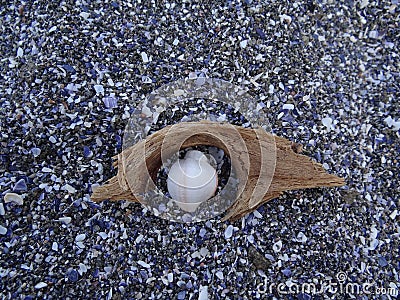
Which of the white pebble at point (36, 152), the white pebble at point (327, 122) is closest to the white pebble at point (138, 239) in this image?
the white pebble at point (36, 152)

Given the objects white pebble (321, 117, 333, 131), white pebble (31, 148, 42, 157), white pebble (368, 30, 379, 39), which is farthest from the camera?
white pebble (368, 30, 379, 39)

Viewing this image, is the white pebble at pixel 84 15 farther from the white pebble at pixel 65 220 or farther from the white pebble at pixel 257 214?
the white pebble at pixel 257 214

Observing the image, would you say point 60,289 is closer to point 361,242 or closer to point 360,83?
point 361,242

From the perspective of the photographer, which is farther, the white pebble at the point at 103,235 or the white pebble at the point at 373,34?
the white pebble at the point at 373,34

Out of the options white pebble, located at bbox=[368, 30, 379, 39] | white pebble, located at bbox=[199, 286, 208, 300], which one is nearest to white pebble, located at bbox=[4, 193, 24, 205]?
white pebble, located at bbox=[199, 286, 208, 300]

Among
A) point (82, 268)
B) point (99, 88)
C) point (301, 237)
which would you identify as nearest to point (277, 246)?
point (301, 237)

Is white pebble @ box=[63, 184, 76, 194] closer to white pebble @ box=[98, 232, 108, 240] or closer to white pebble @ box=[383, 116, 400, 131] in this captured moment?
white pebble @ box=[98, 232, 108, 240]

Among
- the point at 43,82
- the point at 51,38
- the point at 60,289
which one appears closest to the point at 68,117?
the point at 43,82
